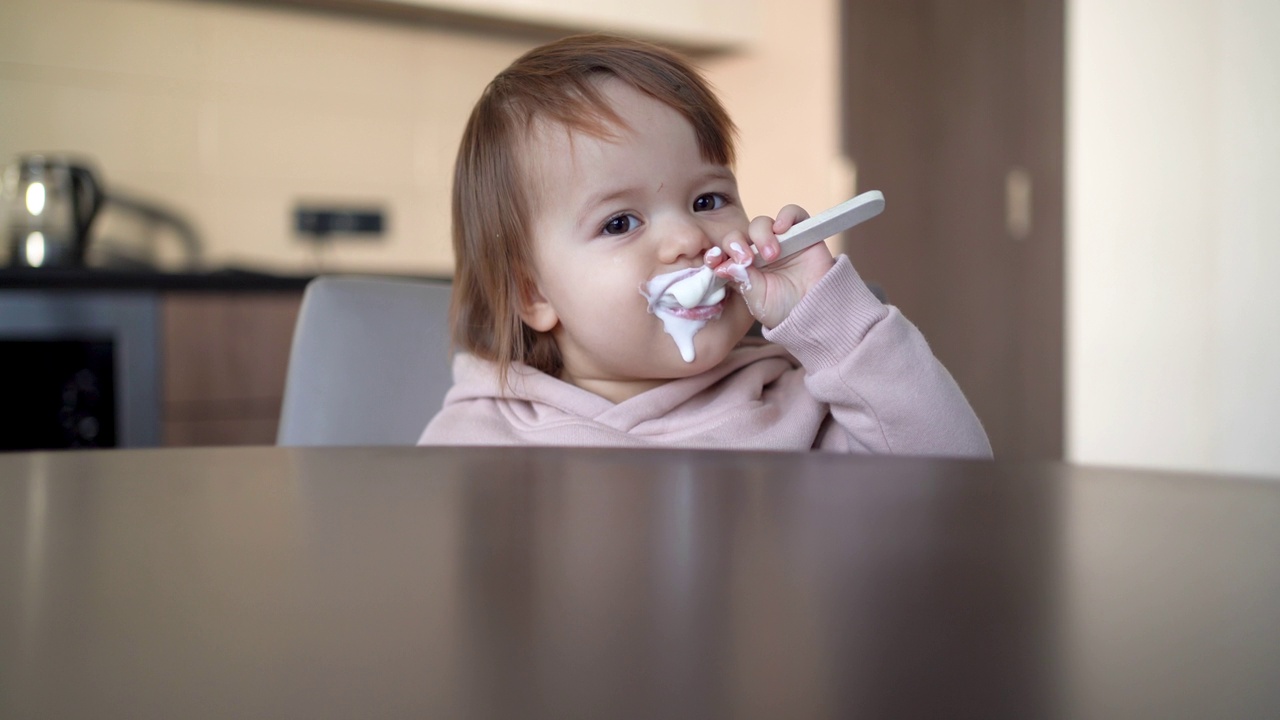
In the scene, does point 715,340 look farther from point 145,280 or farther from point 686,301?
point 145,280

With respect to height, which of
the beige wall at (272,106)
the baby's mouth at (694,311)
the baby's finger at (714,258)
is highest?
the beige wall at (272,106)

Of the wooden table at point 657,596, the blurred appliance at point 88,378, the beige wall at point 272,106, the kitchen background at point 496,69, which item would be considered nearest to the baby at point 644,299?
the wooden table at point 657,596

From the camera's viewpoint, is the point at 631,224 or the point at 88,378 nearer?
the point at 631,224

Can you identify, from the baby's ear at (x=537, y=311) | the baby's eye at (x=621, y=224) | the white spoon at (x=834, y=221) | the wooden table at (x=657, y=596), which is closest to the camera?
the wooden table at (x=657, y=596)

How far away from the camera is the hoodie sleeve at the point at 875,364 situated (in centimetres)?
95

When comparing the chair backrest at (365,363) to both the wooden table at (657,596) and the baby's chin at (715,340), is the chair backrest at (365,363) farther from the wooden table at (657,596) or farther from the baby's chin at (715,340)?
the wooden table at (657,596)

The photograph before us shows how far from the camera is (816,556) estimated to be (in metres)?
0.34

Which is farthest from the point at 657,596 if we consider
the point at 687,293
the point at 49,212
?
the point at 49,212

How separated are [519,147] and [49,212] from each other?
1.95m

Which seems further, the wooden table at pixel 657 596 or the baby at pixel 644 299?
the baby at pixel 644 299

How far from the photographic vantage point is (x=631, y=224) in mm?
1057

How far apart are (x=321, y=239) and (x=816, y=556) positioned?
3.16 metres

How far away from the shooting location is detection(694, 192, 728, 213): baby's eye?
107cm

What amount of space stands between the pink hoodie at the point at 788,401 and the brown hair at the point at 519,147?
0.05 metres
